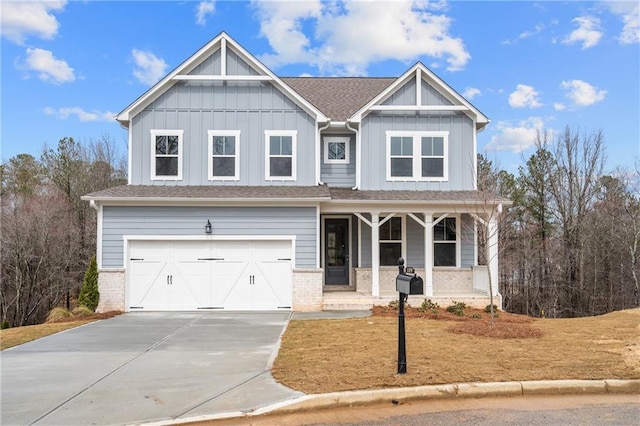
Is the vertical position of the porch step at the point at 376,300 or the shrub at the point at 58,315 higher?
the porch step at the point at 376,300

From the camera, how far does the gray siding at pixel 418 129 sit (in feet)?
52.9

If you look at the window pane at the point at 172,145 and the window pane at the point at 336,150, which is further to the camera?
the window pane at the point at 336,150

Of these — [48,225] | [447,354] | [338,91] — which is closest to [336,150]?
[338,91]

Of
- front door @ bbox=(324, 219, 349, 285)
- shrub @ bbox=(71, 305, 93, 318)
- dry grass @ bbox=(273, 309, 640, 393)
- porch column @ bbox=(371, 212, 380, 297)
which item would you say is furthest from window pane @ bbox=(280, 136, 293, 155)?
shrub @ bbox=(71, 305, 93, 318)

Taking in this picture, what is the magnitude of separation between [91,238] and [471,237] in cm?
1828

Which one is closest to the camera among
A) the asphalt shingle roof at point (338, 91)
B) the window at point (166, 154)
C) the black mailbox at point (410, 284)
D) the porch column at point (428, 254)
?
the black mailbox at point (410, 284)

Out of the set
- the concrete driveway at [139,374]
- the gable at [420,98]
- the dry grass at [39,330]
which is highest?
the gable at [420,98]

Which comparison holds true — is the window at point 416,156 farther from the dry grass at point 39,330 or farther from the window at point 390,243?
the dry grass at point 39,330

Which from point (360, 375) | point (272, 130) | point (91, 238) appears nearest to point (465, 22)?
point (272, 130)

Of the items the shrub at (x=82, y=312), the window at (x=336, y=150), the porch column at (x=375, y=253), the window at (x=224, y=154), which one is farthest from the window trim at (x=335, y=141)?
the shrub at (x=82, y=312)

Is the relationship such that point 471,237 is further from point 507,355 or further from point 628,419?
point 628,419

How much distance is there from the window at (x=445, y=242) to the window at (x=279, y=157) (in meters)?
5.42

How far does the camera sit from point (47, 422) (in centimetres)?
519

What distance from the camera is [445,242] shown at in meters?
16.5
